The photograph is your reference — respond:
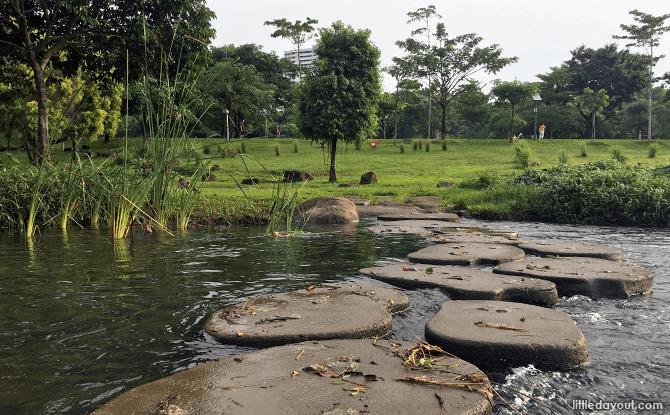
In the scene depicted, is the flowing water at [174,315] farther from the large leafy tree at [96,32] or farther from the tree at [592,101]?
the tree at [592,101]

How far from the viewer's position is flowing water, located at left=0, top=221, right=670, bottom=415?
227cm

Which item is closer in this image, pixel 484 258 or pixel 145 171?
pixel 484 258

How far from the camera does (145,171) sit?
570 centimetres

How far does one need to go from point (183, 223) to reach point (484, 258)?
435 centimetres

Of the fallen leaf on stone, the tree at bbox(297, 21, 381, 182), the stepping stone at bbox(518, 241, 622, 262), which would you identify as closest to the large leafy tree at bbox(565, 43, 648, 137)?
the tree at bbox(297, 21, 381, 182)

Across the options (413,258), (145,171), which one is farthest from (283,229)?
(413,258)

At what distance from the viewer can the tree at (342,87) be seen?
1692 centimetres

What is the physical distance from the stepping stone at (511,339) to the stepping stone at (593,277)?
3.38 feet

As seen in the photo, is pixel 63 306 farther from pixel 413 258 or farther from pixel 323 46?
pixel 323 46

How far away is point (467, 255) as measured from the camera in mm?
5051

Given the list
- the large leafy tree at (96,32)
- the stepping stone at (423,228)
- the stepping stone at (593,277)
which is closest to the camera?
the stepping stone at (593,277)

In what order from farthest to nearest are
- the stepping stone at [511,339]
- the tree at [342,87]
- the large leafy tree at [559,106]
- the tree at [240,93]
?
1. the large leafy tree at [559,106]
2. the tree at [240,93]
3. the tree at [342,87]
4. the stepping stone at [511,339]

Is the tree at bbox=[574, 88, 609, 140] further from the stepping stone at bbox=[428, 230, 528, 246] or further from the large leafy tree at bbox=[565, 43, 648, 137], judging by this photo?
the stepping stone at bbox=[428, 230, 528, 246]

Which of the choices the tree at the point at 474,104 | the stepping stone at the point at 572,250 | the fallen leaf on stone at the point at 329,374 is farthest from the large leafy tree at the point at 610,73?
the fallen leaf on stone at the point at 329,374
